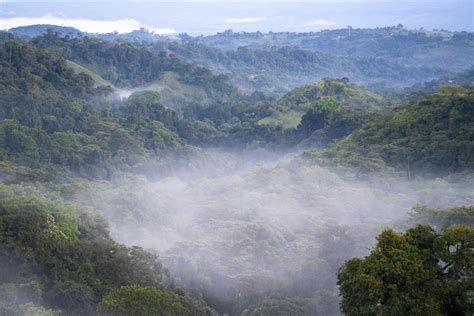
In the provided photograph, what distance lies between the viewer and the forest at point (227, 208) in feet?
37.7

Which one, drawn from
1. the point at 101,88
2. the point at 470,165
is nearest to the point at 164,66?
the point at 101,88

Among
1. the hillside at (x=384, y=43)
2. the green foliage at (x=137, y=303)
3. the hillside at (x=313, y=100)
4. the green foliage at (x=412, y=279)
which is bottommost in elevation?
the hillside at (x=313, y=100)

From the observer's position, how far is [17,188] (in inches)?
821

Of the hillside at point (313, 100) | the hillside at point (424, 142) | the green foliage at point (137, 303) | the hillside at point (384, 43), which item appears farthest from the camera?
the hillside at point (384, 43)

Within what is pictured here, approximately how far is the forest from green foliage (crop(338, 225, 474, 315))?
0.08 ft

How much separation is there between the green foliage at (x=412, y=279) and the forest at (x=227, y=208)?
0.03 m

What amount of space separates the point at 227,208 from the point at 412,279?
14.7 meters

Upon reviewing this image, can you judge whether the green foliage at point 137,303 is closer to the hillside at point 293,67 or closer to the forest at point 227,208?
the forest at point 227,208

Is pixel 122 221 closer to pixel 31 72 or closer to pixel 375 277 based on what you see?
pixel 375 277

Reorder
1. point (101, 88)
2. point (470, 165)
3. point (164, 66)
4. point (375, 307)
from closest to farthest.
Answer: point (375, 307)
point (470, 165)
point (101, 88)
point (164, 66)

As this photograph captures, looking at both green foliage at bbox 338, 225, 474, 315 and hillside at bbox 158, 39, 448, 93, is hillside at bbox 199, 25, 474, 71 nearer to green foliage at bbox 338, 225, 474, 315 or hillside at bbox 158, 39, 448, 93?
hillside at bbox 158, 39, 448, 93

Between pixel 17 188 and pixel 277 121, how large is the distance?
42.0 meters

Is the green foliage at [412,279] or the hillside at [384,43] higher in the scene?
the hillside at [384,43]

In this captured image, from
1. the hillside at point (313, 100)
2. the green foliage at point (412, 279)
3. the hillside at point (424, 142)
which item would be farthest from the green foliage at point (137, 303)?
the hillside at point (313, 100)
